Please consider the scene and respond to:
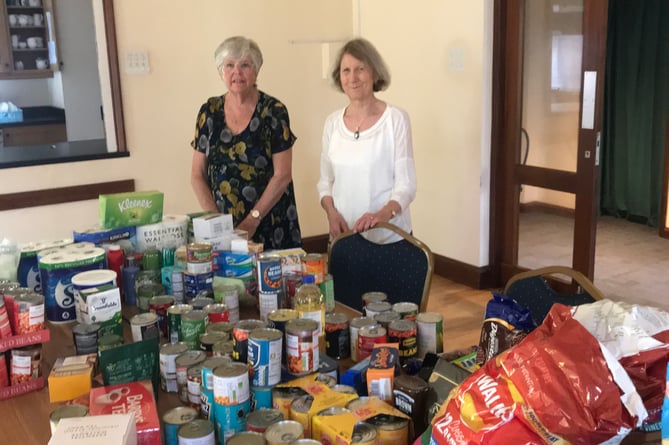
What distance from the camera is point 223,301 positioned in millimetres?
1709

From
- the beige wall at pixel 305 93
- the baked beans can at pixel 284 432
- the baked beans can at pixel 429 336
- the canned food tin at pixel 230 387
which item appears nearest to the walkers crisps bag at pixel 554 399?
the baked beans can at pixel 284 432

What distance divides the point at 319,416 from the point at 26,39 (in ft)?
19.8

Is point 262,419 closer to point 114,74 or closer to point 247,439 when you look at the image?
point 247,439

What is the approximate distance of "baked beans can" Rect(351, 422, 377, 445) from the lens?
107 cm

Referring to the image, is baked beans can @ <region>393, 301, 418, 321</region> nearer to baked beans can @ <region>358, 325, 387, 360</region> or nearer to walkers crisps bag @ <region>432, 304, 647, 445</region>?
baked beans can @ <region>358, 325, 387, 360</region>

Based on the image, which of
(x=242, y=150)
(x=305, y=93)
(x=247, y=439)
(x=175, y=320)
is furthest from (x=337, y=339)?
(x=305, y=93)

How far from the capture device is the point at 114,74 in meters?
3.81

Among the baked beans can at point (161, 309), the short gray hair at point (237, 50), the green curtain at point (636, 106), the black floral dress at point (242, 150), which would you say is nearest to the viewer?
the baked beans can at point (161, 309)

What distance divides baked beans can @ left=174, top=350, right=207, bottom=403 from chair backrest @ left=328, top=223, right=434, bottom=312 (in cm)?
85

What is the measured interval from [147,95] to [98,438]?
3208mm

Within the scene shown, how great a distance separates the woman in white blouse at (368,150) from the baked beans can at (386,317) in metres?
0.97

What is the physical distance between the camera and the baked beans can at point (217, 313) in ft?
5.22

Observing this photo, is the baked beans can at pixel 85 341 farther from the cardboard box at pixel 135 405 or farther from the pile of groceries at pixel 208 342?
the cardboard box at pixel 135 405

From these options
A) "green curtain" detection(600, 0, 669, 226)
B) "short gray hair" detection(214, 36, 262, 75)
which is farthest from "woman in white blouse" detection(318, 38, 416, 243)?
"green curtain" detection(600, 0, 669, 226)
